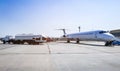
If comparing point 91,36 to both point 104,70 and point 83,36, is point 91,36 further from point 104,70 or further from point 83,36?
point 104,70

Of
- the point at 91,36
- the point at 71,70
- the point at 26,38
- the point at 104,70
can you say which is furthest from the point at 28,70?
the point at 26,38

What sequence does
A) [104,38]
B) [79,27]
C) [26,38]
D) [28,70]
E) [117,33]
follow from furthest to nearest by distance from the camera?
[79,27], [117,33], [26,38], [104,38], [28,70]

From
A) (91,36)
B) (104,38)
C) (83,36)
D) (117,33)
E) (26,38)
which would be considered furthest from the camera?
(117,33)

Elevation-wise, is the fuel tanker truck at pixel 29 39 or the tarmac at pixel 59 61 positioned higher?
the fuel tanker truck at pixel 29 39

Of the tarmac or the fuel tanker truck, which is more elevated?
the fuel tanker truck

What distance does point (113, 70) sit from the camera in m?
8.06

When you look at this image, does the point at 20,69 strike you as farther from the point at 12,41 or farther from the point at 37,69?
the point at 12,41

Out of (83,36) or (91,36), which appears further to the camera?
(83,36)

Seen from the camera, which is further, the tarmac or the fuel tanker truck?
the fuel tanker truck

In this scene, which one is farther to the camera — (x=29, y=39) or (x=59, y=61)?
(x=29, y=39)

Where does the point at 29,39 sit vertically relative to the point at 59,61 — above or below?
above

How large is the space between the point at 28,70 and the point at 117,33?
223 ft

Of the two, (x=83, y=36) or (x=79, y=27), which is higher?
(x=79, y=27)

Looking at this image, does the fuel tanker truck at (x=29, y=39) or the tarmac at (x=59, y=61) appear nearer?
the tarmac at (x=59, y=61)
